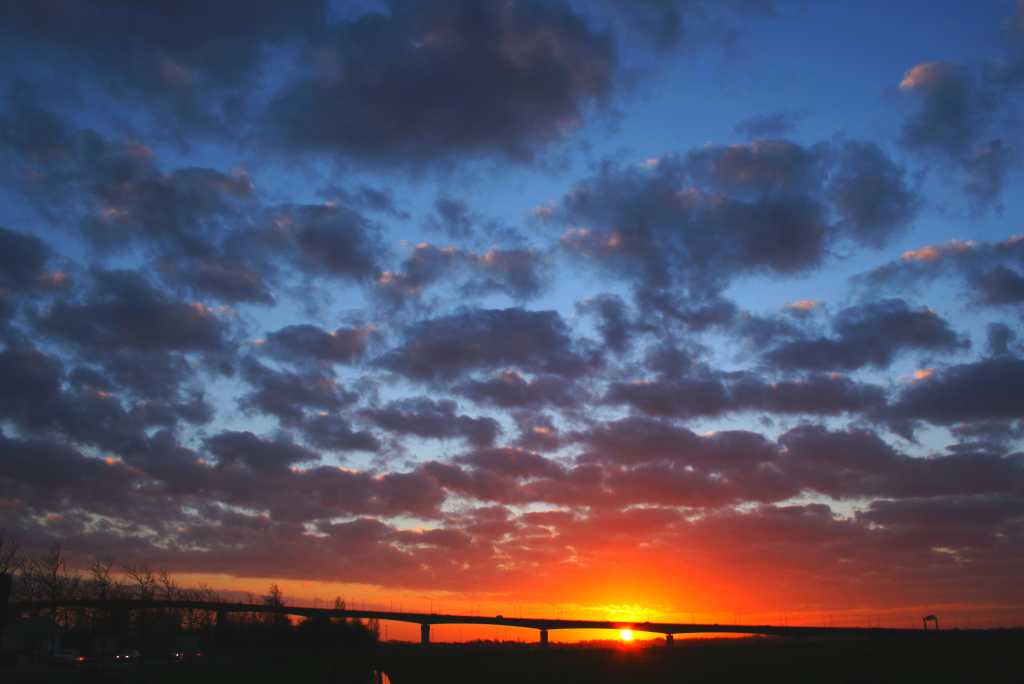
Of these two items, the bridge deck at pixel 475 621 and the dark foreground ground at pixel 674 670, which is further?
the bridge deck at pixel 475 621

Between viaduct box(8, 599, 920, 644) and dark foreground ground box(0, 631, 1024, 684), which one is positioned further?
viaduct box(8, 599, 920, 644)

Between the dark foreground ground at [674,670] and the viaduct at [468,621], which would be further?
the viaduct at [468,621]

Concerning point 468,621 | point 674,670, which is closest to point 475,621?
point 468,621

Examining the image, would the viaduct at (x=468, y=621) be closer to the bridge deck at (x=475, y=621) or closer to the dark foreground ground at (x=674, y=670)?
the bridge deck at (x=475, y=621)

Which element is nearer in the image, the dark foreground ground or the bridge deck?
the dark foreground ground

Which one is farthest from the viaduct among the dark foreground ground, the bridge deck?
the dark foreground ground

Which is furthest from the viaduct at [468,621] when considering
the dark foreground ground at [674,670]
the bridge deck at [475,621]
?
the dark foreground ground at [674,670]

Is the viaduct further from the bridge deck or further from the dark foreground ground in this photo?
the dark foreground ground

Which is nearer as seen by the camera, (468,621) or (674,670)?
(674,670)

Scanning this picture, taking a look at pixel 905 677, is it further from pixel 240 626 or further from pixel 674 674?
pixel 240 626

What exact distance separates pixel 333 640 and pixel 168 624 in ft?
140

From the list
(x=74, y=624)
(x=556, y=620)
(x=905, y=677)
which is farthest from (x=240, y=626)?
(x=905, y=677)

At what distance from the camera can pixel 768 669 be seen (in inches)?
1889

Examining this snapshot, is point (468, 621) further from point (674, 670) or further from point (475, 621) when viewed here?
point (674, 670)
